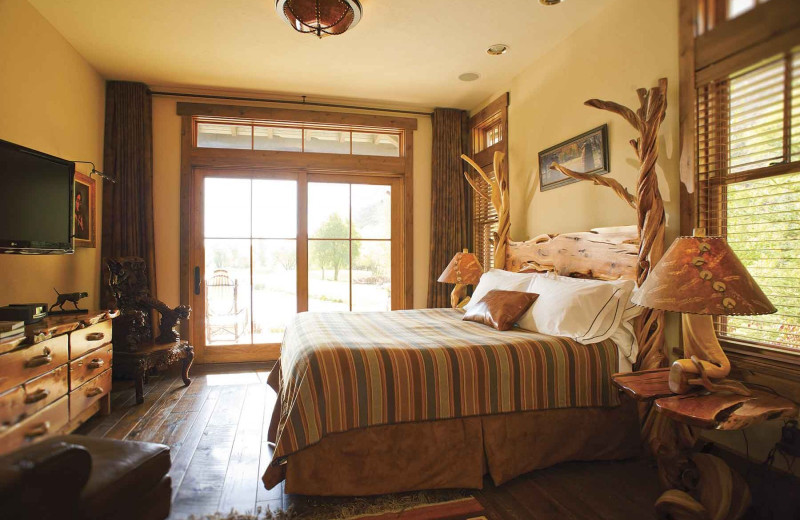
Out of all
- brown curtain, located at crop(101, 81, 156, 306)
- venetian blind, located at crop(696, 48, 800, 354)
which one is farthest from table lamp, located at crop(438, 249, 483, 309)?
brown curtain, located at crop(101, 81, 156, 306)

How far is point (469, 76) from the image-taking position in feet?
12.5

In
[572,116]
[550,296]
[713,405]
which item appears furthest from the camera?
[572,116]

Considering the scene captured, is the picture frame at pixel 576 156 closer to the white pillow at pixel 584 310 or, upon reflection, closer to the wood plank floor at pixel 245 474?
the white pillow at pixel 584 310

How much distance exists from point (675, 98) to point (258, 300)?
12.7 ft

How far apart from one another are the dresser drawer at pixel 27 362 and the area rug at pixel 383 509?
79cm

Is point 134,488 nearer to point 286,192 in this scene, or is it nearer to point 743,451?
point 743,451

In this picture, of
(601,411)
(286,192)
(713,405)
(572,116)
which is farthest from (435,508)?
(286,192)

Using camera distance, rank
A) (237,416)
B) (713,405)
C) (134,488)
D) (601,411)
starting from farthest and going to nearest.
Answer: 1. (237,416)
2. (601,411)
3. (713,405)
4. (134,488)

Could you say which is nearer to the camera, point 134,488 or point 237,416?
point 134,488

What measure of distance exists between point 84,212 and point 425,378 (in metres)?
3.18

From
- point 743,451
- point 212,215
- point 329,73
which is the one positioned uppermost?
point 329,73

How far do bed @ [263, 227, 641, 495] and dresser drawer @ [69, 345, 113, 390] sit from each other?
3.68 ft

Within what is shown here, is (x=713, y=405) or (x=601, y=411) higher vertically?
(x=713, y=405)

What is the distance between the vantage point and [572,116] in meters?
3.08
